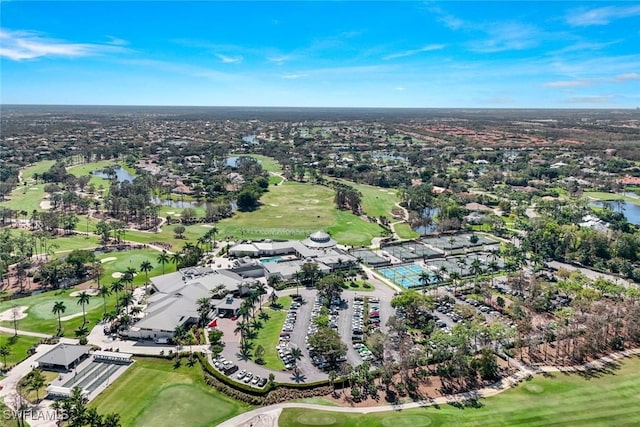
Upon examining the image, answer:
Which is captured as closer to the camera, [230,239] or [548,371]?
[548,371]

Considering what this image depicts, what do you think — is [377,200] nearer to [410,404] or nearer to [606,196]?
[606,196]

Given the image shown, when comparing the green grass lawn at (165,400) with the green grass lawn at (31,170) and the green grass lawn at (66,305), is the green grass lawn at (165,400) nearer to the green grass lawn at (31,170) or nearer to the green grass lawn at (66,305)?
the green grass lawn at (66,305)

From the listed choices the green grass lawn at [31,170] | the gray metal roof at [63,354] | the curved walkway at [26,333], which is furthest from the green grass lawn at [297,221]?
the green grass lawn at [31,170]

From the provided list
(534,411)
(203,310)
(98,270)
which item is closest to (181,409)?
(203,310)

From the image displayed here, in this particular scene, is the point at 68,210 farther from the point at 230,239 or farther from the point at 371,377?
the point at 371,377

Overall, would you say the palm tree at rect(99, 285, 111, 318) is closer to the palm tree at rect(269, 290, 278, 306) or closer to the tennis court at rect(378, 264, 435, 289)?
the palm tree at rect(269, 290, 278, 306)

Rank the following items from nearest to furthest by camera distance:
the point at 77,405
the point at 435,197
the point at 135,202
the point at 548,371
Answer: the point at 77,405
the point at 548,371
the point at 135,202
the point at 435,197

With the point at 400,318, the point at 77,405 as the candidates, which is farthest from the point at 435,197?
the point at 77,405
